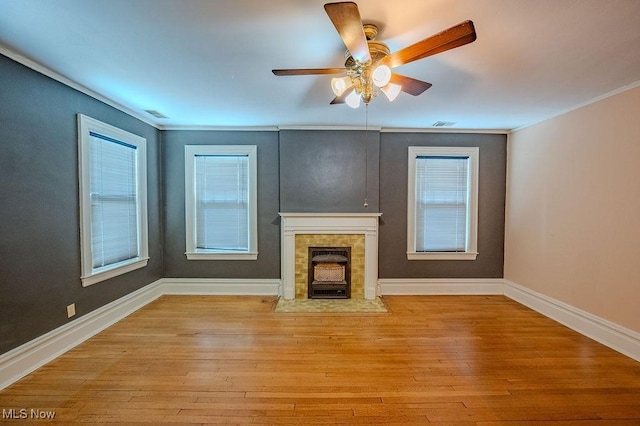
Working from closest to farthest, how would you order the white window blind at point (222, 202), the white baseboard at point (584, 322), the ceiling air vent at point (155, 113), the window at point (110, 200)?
the white baseboard at point (584, 322) → the window at point (110, 200) → the ceiling air vent at point (155, 113) → the white window blind at point (222, 202)

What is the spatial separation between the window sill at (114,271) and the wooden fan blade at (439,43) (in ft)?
10.9

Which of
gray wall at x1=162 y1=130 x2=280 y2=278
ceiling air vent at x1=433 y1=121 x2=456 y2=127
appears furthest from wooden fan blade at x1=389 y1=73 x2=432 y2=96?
gray wall at x1=162 y1=130 x2=280 y2=278

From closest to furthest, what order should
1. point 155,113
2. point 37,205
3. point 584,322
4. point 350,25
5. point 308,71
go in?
point 350,25
point 308,71
point 37,205
point 584,322
point 155,113

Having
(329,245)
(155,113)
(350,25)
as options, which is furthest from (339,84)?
(155,113)

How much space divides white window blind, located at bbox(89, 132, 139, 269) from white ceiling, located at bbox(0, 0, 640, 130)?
1.89ft

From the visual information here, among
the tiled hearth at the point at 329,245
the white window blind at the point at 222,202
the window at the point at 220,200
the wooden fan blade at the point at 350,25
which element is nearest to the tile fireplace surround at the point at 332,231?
the tiled hearth at the point at 329,245

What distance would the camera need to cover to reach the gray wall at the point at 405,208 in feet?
13.5

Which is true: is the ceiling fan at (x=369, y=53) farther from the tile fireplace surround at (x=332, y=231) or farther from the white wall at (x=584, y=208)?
the white wall at (x=584, y=208)

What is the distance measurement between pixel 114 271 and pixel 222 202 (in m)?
1.54

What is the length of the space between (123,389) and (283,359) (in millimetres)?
1196

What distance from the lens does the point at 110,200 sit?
313cm

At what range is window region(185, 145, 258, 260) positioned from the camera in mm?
4066

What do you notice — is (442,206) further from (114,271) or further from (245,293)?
(114,271)

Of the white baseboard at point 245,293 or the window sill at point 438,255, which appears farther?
the window sill at point 438,255
